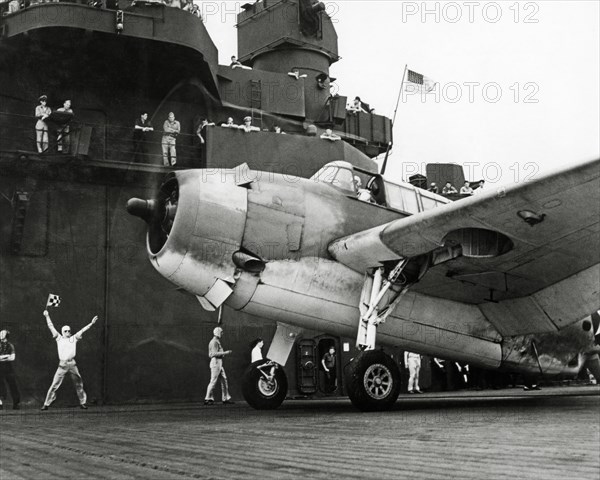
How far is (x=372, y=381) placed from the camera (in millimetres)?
13312

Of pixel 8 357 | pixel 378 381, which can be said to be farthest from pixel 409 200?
pixel 8 357

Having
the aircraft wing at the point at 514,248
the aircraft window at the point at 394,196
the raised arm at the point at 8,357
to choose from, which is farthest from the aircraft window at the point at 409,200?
the raised arm at the point at 8,357

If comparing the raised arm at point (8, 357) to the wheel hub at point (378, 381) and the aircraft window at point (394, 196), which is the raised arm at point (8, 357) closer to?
the wheel hub at point (378, 381)

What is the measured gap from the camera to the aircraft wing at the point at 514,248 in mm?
11906

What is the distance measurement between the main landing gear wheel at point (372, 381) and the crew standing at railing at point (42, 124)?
12081 mm

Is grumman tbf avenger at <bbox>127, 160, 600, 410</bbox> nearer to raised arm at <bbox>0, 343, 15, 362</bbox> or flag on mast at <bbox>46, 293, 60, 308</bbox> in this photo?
raised arm at <bbox>0, 343, 15, 362</bbox>

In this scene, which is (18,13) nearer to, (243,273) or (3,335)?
(3,335)

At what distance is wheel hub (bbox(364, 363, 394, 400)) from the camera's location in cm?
1326

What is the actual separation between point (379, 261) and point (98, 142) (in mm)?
11927

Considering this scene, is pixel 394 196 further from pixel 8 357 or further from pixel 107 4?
pixel 107 4

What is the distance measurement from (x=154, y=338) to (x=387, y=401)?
1045 cm

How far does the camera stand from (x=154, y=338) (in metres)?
22.3

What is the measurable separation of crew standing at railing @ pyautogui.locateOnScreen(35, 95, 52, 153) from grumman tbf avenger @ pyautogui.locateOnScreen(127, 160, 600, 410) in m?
8.80

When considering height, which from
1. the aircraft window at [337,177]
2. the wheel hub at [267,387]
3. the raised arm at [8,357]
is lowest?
the wheel hub at [267,387]
